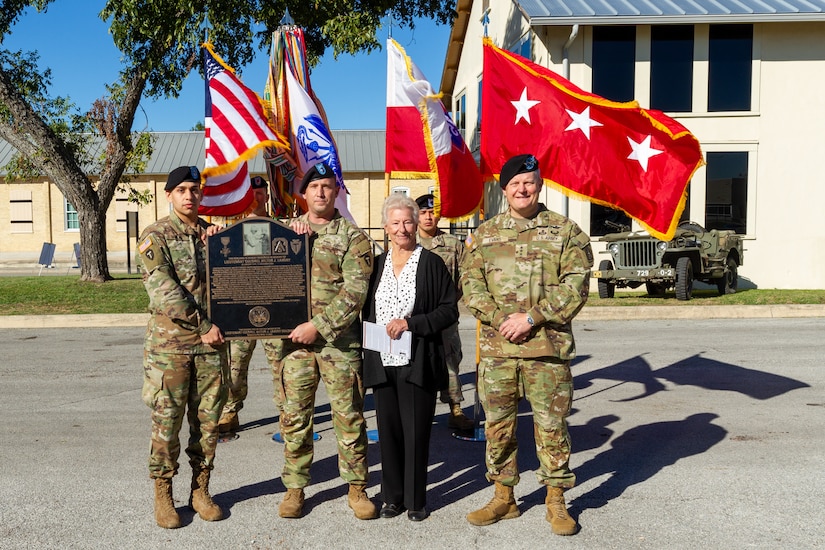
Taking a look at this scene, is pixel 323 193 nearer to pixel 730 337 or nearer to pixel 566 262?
pixel 566 262

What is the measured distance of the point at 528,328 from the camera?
3.95m

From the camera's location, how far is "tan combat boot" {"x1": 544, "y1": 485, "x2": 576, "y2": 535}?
12.8ft

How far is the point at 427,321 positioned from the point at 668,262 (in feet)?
40.1

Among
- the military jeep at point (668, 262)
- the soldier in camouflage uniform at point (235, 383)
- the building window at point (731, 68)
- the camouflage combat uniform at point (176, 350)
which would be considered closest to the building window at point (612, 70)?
the building window at point (731, 68)

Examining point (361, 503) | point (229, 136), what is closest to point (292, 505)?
point (361, 503)

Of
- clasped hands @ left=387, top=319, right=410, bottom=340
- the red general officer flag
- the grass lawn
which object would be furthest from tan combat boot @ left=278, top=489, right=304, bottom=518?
the grass lawn

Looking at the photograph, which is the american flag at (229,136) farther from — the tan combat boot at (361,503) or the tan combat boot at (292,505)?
the tan combat boot at (361,503)

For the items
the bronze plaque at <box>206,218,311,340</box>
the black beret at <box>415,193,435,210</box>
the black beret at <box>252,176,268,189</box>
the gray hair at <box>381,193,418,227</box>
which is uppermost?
the black beret at <box>252,176,268,189</box>

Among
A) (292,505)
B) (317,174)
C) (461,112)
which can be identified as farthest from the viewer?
(461,112)

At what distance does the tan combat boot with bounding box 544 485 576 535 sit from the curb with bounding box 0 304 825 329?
350 inches

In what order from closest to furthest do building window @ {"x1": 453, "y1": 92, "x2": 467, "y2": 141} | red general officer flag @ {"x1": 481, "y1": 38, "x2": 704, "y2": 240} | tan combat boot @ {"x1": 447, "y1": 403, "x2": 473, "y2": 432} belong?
red general officer flag @ {"x1": 481, "y1": 38, "x2": 704, "y2": 240}, tan combat boot @ {"x1": 447, "y1": 403, "x2": 473, "y2": 432}, building window @ {"x1": 453, "y1": 92, "x2": 467, "y2": 141}

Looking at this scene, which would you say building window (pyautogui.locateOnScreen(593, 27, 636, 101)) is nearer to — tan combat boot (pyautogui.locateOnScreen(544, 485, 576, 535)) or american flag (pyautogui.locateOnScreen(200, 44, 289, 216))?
american flag (pyautogui.locateOnScreen(200, 44, 289, 216))

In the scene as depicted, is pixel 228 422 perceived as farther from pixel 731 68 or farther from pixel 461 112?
pixel 461 112

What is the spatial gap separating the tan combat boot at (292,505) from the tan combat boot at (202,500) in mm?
364
